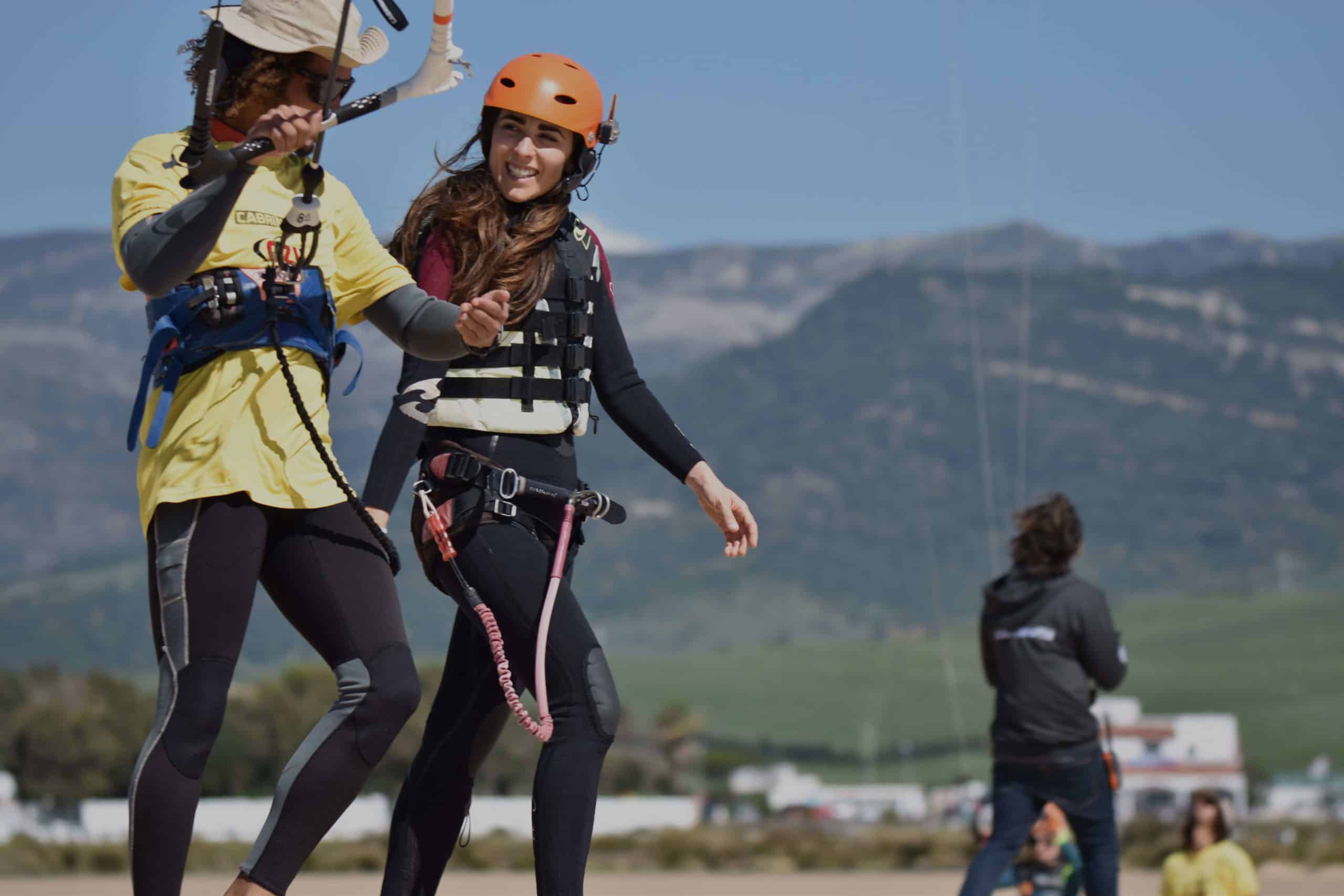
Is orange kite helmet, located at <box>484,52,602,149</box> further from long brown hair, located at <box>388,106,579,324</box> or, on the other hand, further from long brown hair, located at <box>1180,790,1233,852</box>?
long brown hair, located at <box>1180,790,1233,852</box>

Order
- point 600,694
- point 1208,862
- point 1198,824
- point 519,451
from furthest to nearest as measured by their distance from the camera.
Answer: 1. point 1198,824
2. point 1208,862
3. point 519,451
4. point 600,694

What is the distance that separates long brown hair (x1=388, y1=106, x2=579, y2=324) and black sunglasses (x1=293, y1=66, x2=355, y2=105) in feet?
1.98

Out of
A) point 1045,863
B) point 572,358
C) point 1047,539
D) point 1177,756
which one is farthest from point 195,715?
point 1177,756

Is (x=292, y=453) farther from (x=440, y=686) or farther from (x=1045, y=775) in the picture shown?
(x=1045, y=775)

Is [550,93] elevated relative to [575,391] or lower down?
elevated

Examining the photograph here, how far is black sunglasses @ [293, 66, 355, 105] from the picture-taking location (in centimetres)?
382

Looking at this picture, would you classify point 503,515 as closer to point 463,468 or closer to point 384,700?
point 463,468

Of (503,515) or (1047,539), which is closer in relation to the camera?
(503,515)

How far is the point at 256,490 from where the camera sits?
364cm

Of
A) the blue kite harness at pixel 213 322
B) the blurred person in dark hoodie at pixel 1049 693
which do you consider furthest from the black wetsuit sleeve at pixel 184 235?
the blurred person in dark hoodie at pixel 1049 693

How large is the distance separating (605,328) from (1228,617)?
199 meters

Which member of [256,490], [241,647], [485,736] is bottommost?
[485,736]

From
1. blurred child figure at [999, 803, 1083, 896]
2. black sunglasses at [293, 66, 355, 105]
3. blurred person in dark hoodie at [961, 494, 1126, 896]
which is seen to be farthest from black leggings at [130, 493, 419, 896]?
blurred child figure at [999, 803, 1083, 896]

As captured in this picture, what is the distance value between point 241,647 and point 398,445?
2.39 feet
